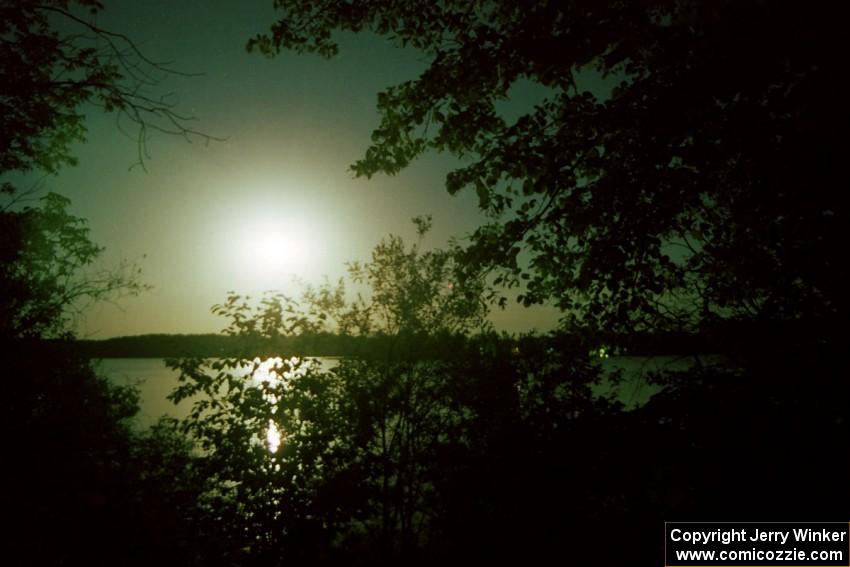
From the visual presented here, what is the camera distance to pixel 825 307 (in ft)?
14.1

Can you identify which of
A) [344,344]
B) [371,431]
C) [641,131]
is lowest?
[371,431]

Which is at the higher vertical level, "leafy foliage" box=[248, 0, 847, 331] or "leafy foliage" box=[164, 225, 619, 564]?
"leafy foliage" box=[248, 0, 847, 331]

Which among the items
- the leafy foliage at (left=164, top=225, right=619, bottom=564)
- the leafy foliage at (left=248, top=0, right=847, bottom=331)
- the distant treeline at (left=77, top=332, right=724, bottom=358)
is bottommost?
the leafy foliage at (left=164, top=225, right=619, bottom=564)

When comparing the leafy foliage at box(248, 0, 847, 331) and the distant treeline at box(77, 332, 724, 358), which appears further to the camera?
the distant treeline at box(77, 332, 724, 358)

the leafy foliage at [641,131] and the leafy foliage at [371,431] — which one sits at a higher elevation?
the leafy foliage at [641,131]

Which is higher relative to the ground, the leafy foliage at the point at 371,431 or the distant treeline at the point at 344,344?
the distant treeline at the point at 344,344

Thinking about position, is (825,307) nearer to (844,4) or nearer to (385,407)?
(844,4)

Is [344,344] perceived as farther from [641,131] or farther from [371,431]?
[641,131]

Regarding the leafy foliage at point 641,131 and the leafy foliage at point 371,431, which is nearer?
the leafy foliage at point 641,131

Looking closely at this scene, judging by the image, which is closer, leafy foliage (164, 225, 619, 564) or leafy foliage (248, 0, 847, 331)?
leafy foliage (248, 0, 847, 331)

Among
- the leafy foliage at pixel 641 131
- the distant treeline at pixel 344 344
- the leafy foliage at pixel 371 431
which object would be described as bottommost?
the leafy foliage at pixel 371 431

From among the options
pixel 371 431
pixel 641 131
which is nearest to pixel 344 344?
pixel 371 431

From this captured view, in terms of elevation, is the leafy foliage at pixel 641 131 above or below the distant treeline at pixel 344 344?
above

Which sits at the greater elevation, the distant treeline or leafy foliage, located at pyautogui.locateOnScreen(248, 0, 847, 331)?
leafy foliage, located at pyautogui.locateOnScreen(248, 0, 847, 331)
